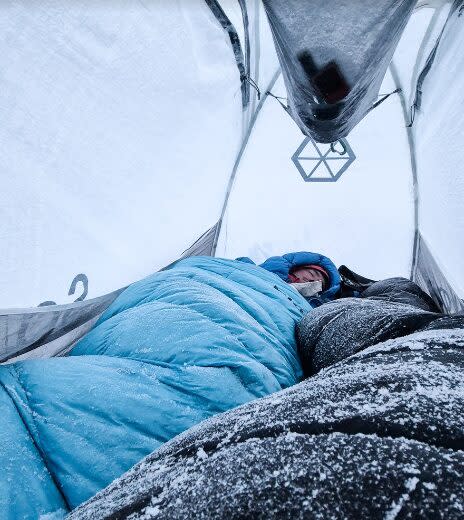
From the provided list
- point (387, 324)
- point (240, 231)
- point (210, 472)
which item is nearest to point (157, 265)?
point (240, 231)

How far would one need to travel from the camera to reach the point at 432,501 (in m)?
0.18

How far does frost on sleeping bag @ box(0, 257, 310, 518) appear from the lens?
15.4 inches

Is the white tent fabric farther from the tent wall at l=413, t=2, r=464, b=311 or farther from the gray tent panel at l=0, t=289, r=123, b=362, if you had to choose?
the gray tent panel at l=0, t=289, r=123, b=362

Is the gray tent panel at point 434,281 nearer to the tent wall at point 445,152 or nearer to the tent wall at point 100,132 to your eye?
the tent wall at point 445,152

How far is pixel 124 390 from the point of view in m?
0.47

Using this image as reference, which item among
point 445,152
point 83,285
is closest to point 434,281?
point 445,152

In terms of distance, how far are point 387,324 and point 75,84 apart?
33.3 inches

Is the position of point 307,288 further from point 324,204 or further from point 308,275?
point 324,204

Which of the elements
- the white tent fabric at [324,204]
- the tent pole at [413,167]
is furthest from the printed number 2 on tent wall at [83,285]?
the tent pole at [413,167]

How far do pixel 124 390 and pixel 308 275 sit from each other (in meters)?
1.32

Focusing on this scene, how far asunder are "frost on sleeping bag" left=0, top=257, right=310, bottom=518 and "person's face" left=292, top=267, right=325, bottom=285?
0.94m

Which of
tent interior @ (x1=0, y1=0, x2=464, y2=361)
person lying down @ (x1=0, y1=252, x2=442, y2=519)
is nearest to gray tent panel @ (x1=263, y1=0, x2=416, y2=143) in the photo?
tent interior @ (x1=0, y1=0, x2=464, y2=361)

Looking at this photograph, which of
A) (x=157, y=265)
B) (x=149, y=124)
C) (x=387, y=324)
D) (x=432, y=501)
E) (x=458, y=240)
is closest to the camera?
(x=432, y=501)

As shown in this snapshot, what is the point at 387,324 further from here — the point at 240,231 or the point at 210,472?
the point at 240,231
